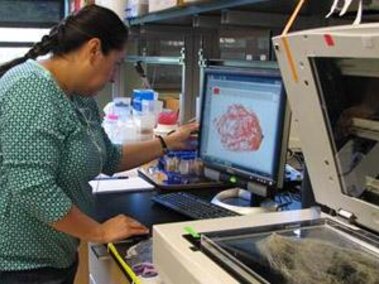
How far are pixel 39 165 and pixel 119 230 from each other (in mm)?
280

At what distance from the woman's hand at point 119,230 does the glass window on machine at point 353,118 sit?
577mm

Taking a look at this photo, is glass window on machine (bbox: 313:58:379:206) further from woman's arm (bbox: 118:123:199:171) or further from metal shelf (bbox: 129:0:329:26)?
woman's arm (bbox: 118:123:199:171)

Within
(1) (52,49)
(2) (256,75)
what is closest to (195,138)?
(2) (256,75)

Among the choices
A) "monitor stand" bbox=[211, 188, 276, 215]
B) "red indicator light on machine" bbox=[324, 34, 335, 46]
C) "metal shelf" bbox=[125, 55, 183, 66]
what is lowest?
"monitor stand" bbox=[211, 188, 276, 215]

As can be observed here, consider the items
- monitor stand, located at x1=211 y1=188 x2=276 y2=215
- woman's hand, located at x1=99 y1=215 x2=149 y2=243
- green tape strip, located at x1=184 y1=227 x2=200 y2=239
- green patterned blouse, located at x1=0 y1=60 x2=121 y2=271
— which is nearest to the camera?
green tape strip, located at x1=184 y1=227 x2=200 y2=239

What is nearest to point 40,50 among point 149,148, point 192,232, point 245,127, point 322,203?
point 149,148

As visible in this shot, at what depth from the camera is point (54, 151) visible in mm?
1220

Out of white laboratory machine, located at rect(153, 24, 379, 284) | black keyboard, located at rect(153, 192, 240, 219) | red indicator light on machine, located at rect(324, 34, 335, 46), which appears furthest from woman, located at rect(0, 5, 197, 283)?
red indicator light on machine, located at rect(324, 34, 335, 46)

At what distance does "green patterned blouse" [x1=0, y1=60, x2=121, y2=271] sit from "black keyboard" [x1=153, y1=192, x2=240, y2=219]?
0.99ft

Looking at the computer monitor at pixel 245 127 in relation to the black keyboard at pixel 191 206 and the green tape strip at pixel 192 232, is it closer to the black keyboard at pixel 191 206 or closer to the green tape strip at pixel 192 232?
the black keyboard at pixel 191 206

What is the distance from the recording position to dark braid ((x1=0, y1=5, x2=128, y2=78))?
1.33 m

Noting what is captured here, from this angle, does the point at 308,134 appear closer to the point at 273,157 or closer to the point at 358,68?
the point at 358,68

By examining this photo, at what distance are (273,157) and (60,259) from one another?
65 centimetres

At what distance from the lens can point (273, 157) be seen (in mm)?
1438
